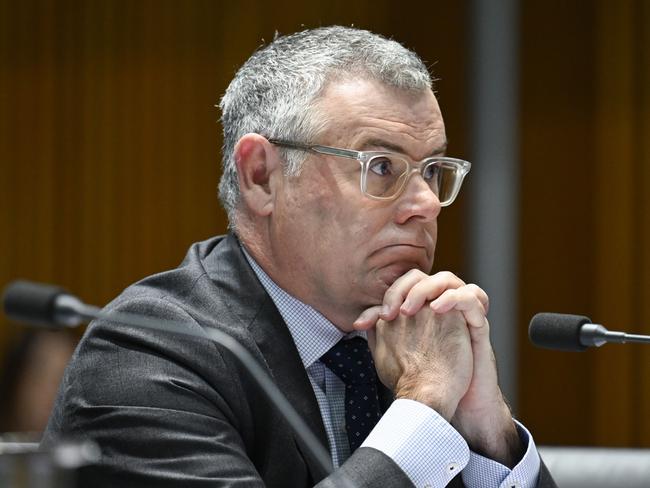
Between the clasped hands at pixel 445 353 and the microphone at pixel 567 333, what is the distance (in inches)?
3.9

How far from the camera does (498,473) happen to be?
203cm

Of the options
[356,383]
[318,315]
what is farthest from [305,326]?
[356,383]

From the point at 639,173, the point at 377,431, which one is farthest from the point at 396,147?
the point at 639,173

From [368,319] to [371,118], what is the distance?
1.21 ft

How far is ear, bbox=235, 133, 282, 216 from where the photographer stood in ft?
7.26

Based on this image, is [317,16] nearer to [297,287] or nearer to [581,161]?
[581,161]

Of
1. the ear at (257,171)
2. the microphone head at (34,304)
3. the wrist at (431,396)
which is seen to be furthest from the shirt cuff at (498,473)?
the microphone head at (34,304)

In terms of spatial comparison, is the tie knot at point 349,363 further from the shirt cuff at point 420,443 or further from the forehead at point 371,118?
the forehead at point 371,118

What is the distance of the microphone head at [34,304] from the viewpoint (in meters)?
1.68

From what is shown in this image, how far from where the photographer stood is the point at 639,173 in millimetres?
4438

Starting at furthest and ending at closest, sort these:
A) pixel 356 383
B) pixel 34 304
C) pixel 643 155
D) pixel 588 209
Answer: pixel 588 209 < pixel 643 155 < pixel 356 383 < pixel 34 304

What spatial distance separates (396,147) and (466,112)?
249cm

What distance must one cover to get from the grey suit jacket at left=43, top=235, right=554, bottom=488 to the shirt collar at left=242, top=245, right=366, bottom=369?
0.16ft

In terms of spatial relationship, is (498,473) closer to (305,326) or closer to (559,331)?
(559,331)
